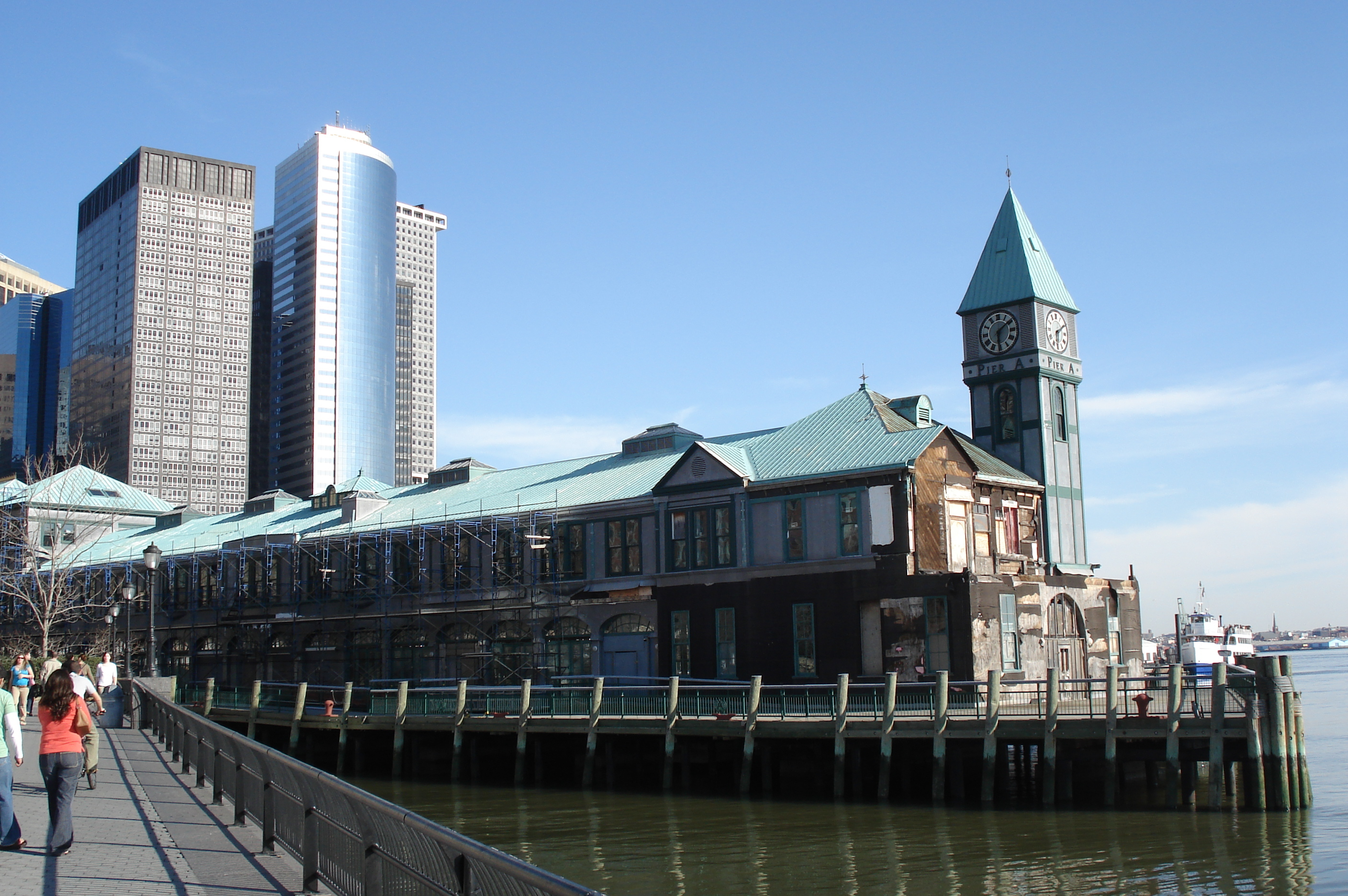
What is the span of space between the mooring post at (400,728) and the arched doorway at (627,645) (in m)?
9.98

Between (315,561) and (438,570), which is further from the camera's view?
(315,561)

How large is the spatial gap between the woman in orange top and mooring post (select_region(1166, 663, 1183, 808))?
75.0 feet

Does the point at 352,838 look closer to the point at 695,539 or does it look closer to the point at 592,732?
the point at 592,732

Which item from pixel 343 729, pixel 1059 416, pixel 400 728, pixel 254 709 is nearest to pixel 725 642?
pixel 400 728

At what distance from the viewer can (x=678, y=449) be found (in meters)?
53.8

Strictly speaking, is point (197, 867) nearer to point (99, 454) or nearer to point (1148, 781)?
point (1148, 781)

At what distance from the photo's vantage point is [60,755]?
1416 centimetres

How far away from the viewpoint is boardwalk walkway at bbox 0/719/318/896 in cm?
1228

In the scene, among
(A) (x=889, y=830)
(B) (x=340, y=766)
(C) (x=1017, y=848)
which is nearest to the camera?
(C) (x=1017, y=848)

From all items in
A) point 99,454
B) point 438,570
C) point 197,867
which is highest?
point 99,454

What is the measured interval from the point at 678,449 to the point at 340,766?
1969 cm

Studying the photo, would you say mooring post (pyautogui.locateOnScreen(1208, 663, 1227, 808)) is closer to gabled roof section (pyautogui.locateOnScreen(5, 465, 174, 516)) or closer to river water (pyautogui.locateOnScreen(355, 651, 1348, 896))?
river water (pyautogui.locateOnScreen(355, 651, 1348, 896))

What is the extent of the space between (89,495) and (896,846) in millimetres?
72722

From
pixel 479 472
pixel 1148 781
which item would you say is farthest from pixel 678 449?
pixel 1148 781
